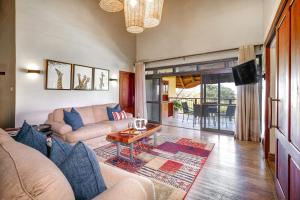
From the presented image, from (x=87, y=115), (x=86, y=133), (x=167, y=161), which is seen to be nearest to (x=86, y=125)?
(x=87, y=115)

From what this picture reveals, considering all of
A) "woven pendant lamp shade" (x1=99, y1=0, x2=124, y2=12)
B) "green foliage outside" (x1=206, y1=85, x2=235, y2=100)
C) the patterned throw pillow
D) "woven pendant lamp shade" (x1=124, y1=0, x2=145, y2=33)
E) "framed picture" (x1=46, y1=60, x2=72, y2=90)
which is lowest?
the patterned throw pillow

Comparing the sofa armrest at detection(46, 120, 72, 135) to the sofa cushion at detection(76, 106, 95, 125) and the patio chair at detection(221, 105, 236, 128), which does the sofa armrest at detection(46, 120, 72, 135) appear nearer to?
the sofa cushion at detection(76, 106, 95, 125)

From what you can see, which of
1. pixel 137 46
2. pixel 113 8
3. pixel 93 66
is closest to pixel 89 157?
pixel 113 8

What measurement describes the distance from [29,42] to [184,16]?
4.56 m

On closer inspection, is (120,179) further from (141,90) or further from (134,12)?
(141,90)

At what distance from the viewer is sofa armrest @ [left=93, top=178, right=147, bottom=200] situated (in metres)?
0.91

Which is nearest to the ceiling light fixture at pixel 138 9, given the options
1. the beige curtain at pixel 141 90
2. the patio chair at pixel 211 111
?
the patio chair at pixel 211 111

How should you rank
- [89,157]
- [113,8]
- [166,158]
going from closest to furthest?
[89,157] < [113,8] < [166,158]

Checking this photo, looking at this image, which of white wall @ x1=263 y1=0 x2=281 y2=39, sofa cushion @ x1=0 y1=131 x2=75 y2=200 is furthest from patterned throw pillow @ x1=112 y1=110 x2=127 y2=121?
white wall @ x1=263 y1=0 x2=281 y2=39

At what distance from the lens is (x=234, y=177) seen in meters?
2.33

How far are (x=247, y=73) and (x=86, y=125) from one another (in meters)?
4.17

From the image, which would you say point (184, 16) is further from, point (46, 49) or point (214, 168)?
point (214, 168)

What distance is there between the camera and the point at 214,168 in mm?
2611

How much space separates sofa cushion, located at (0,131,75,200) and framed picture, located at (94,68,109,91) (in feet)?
14.7
